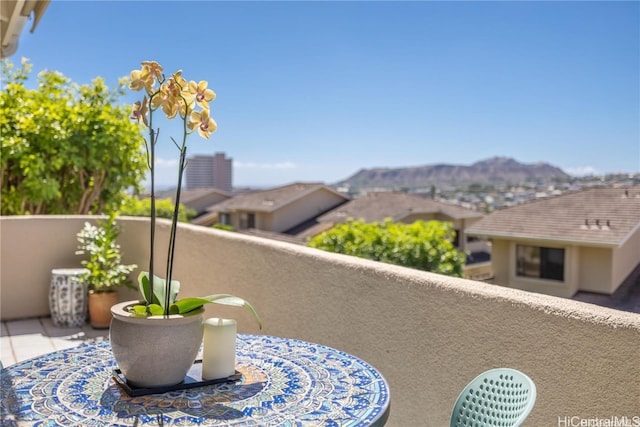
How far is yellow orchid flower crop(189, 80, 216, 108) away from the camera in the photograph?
1856 mm

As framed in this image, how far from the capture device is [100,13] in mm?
10281

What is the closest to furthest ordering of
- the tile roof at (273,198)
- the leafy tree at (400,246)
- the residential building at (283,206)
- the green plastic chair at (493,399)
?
the green plastic chair at (493,399), the leafy tree at (400,246), the tile roof at (273,198), the residential building at (283,206)

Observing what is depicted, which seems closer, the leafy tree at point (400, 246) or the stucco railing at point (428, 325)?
the stucco railing at point (428, 325)

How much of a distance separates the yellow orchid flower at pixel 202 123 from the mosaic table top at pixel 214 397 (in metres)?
0.90

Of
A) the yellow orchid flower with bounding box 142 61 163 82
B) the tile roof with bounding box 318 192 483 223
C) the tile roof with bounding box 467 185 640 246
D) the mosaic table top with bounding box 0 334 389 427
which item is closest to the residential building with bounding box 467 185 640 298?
the tile roof with bounding box 467 185 640 246

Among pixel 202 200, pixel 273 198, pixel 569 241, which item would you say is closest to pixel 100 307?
pixel 569 241

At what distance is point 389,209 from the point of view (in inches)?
912

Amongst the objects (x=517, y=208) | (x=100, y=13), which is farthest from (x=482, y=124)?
(x=100, y=13)

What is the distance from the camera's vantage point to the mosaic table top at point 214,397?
157 centimetres

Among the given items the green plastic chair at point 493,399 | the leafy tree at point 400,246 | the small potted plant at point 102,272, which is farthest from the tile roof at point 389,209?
the green plastic chair at point 493,399

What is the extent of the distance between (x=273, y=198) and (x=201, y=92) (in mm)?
25102

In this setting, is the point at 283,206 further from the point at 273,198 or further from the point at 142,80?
the point at 142,80

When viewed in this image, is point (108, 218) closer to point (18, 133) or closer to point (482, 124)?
point (18, 133)

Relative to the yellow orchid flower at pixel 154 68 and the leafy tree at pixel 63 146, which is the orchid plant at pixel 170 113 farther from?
the leafy tree at pixel 63 146
